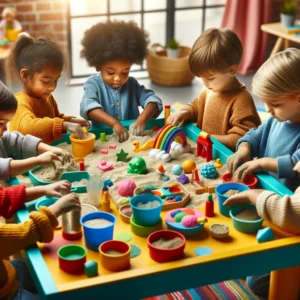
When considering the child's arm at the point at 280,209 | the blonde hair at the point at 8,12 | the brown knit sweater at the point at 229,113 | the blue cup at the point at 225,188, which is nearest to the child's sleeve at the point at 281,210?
the child's arm at the point at 280,209

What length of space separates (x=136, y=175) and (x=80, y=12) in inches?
120

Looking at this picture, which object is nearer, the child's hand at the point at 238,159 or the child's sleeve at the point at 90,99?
the child's hand at the point at 238,159

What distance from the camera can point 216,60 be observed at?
2174 millimetres

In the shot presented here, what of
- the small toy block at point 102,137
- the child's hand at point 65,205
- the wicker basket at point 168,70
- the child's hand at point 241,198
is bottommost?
the wicker basket at point 168,70

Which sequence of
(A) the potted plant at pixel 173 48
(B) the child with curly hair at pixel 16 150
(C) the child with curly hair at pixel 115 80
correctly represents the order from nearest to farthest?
1. (B) the child with curly hair at pixel 16 150
2. (C) the child with curly hair at pixel 115 80
3. (A) the potted plant at pixel 173 48

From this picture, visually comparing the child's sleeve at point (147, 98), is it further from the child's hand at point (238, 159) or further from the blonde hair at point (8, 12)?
the blonde hair at point (8, 12)

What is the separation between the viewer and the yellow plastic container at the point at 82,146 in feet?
7.00

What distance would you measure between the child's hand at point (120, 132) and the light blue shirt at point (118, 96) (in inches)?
8.6

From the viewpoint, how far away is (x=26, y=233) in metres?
1.47

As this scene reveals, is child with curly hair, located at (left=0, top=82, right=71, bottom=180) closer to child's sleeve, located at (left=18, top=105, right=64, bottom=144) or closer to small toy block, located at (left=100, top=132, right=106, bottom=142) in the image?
child's sleeve, located at (left=18, top=105, right=64, bottom=144)

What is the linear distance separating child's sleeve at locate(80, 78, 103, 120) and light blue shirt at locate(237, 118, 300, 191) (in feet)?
2.24

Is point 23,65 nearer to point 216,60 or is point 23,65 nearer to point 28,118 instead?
point 28,118

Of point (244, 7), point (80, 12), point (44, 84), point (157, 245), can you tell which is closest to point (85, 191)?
point (157, 245)

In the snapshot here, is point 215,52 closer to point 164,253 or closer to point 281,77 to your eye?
point 281,77
